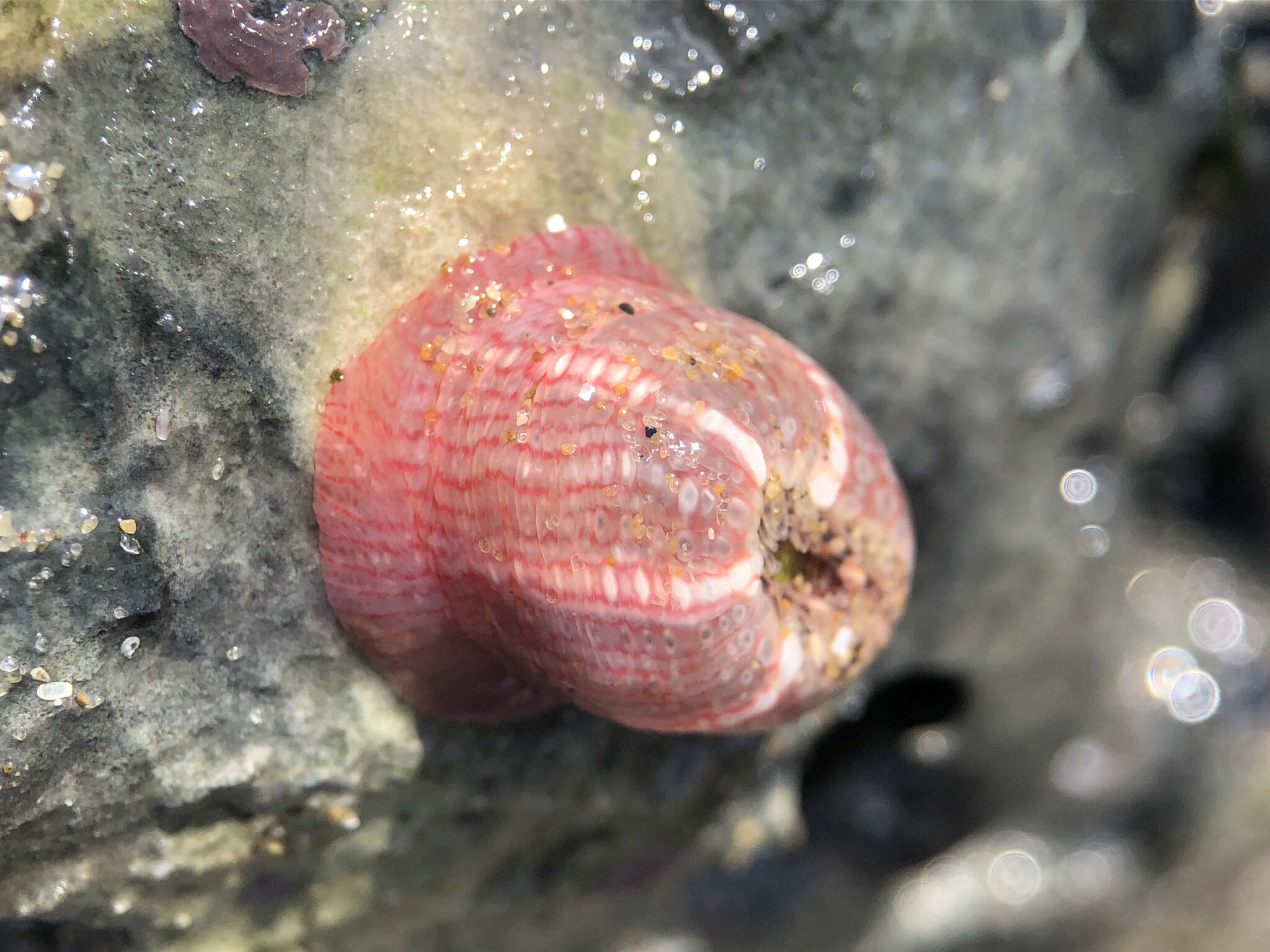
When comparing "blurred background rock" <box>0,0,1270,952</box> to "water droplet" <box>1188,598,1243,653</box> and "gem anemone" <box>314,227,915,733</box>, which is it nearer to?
"water droplet" <box>1188,598,1243,653</box>

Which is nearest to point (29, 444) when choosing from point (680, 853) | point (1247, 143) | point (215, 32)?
point (215, 32)

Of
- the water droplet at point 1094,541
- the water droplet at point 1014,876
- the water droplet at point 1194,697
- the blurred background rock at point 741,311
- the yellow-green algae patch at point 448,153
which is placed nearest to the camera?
the blurred background rock at point 741,311

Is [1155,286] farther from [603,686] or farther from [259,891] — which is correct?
[259,891]

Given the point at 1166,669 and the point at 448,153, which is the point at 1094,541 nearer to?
the point at 1166,669

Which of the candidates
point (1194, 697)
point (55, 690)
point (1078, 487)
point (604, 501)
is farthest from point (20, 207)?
point (1194, 697)

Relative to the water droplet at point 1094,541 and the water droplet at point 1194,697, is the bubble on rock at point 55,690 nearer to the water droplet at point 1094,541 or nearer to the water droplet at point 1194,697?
the water droplet at point 1094,541

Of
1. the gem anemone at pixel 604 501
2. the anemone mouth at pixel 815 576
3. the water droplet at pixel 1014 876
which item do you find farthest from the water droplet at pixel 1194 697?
the anemone mouth at pixel 815 576

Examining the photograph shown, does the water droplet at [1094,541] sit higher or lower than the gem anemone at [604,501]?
lower

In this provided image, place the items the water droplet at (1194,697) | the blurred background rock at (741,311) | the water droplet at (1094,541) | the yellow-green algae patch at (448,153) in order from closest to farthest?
the blurred background rock at (741,311) → the yellow-green algae patch at (448,153) → the water droplet at (1094,541) → the water droplet at (1194,697)
